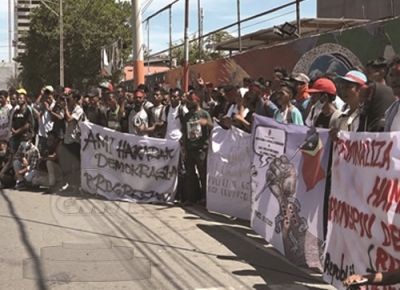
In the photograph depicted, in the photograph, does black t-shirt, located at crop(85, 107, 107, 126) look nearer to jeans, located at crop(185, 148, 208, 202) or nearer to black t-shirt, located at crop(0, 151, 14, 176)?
black t-shirt, located at crop(0, 151, 14, 176)

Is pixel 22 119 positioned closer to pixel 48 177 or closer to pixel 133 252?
pixel 48 177

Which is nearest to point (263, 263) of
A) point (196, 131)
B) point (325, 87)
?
point (325, 87)

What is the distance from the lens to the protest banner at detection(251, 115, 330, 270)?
5.57 m

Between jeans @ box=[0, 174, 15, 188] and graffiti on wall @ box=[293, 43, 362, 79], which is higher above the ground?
graffiti on wall @ box=[293, 43, 362, 79]

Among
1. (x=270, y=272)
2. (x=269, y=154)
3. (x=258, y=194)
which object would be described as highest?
(x=269, y=154)

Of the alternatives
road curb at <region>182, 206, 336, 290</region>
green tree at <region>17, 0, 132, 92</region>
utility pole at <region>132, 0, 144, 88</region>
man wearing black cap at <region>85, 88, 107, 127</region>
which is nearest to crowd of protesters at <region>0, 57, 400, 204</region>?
man wearing black cap at <region>85, 88, 107, 127</region>

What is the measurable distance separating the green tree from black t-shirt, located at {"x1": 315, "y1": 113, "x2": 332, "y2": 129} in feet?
115

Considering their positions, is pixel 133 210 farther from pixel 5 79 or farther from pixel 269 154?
pixel 5 79

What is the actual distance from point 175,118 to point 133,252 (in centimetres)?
380

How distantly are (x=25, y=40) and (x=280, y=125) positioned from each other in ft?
136

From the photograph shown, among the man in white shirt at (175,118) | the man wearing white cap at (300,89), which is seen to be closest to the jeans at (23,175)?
the man in white shirt at (175,118)

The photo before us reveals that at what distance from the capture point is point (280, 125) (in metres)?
6.44

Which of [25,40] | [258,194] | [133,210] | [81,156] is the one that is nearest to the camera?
[258,194]

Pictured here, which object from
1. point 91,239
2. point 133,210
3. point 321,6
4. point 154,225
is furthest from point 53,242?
point 321,6
